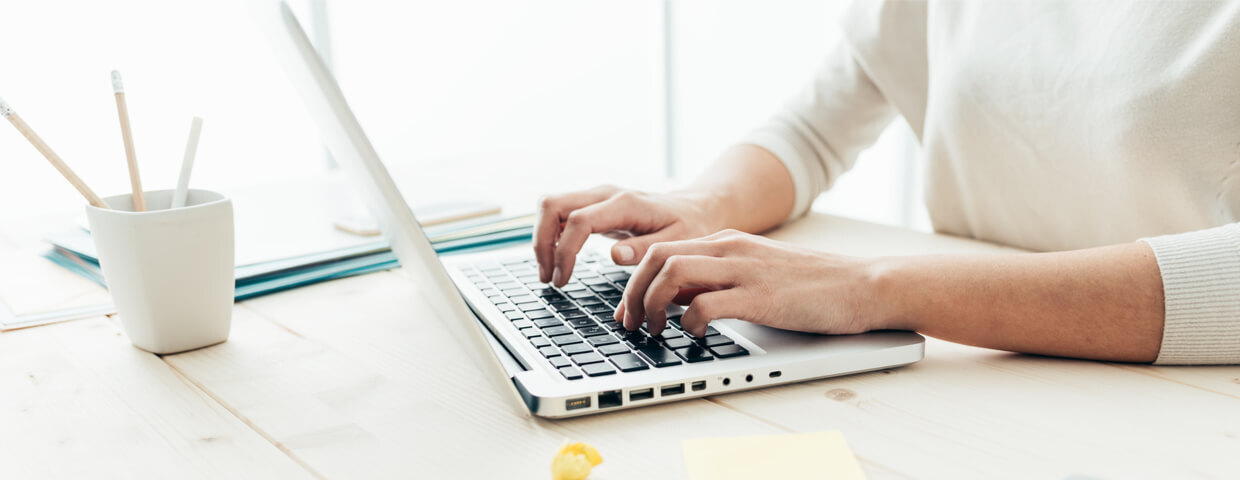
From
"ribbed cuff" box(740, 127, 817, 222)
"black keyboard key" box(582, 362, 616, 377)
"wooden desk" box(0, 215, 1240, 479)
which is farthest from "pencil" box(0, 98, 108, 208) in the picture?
"ribbed cuff" box(740, 127, 817, 222)

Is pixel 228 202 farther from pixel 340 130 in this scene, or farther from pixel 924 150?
pixel 924 150

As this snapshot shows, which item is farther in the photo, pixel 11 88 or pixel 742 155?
pixel 11 88

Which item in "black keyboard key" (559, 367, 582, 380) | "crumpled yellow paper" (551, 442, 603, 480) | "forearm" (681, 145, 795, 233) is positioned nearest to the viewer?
"crumpled yellow paper" (551, 442, 603, 480)

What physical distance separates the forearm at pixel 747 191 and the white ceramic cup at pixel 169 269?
1.74ft

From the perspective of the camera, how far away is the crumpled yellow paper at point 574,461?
1.59 feet

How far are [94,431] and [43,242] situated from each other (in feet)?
2.28

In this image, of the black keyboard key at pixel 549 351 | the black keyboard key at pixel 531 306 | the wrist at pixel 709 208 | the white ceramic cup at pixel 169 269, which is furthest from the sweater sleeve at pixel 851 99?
the white ceramic cup at pixel 169 269

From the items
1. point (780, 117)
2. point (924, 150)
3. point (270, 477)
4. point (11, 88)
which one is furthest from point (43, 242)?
point (11, 88)

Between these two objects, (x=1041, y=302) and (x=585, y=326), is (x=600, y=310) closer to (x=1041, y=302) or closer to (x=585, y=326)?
(x=585, y=326)

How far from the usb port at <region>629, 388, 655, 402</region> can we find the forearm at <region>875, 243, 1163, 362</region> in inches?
7.9

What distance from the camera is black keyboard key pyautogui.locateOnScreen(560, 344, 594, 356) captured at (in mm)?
641

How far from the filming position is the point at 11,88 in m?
2.37

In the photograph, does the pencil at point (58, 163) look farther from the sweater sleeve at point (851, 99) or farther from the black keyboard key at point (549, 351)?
the sweater sleeve at point (851, 99)

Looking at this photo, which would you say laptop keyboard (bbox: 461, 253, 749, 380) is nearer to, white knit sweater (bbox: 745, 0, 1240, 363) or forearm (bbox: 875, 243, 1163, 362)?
forearm (bbox: 875, 243, 1163, 362)
